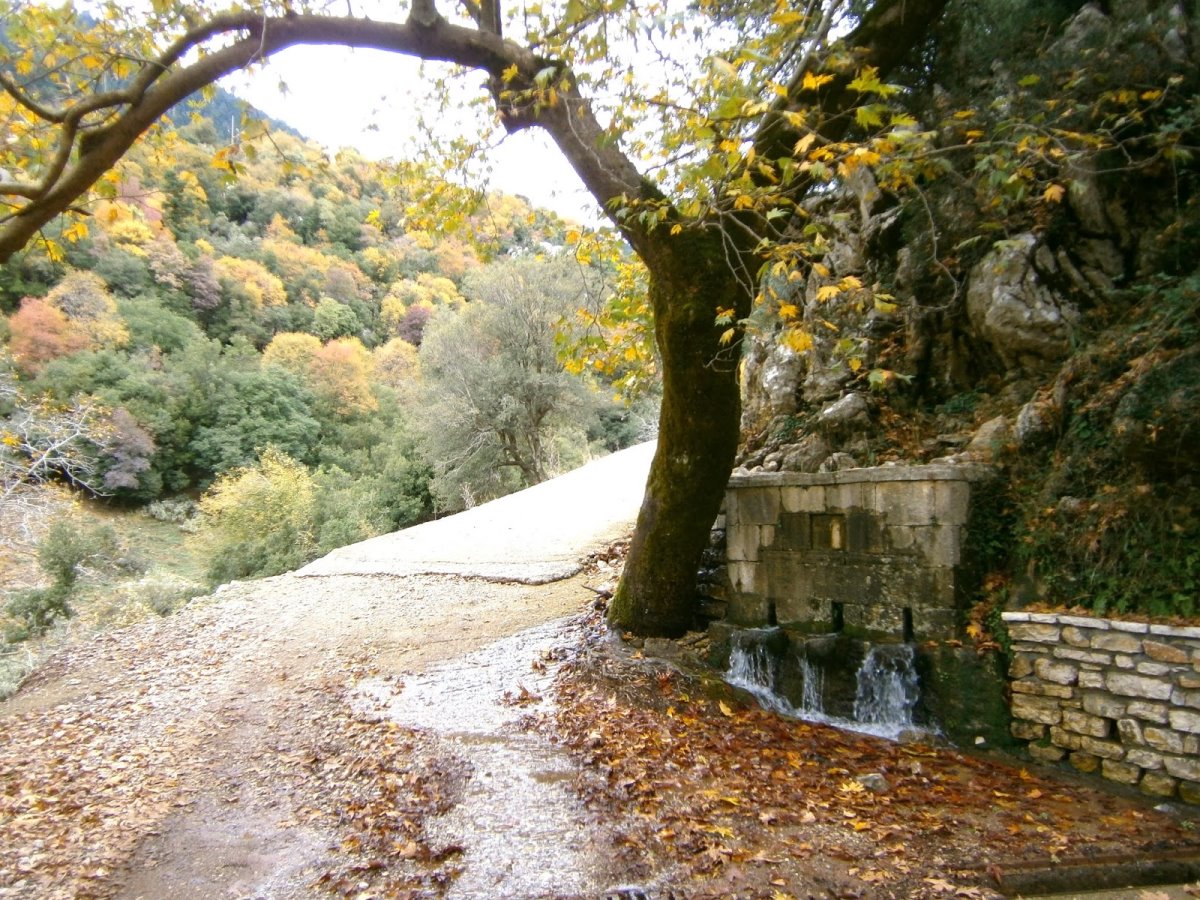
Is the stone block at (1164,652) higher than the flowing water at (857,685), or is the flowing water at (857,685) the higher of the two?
the stone block at (1164,652)

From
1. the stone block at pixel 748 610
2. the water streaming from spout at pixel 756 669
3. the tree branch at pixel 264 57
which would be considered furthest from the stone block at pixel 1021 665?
the tree branch at pixel 264 57

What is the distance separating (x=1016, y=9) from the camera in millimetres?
5855

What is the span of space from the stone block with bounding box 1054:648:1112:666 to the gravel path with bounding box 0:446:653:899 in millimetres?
2983

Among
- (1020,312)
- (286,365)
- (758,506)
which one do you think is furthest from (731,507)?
(286,365)

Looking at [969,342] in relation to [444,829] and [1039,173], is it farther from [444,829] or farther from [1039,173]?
[444,829]

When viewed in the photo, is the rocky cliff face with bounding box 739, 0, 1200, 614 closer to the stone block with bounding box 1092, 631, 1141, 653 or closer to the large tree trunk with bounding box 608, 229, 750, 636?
the stone block with bounding box 1092, 631, 1141, 653

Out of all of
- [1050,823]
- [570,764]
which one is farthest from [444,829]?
[1050,823]

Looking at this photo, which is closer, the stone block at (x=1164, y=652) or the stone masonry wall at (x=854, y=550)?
the stone block at (x=1164, y=652)

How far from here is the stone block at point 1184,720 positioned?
3.53 meters

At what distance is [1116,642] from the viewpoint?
384cm

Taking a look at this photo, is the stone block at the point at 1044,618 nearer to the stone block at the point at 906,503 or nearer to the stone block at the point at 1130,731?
the stone block at the point at 1130,731

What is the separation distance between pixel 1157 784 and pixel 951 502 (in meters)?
1.89

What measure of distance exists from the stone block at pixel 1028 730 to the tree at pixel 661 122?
2.61 m

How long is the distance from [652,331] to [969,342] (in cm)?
288
